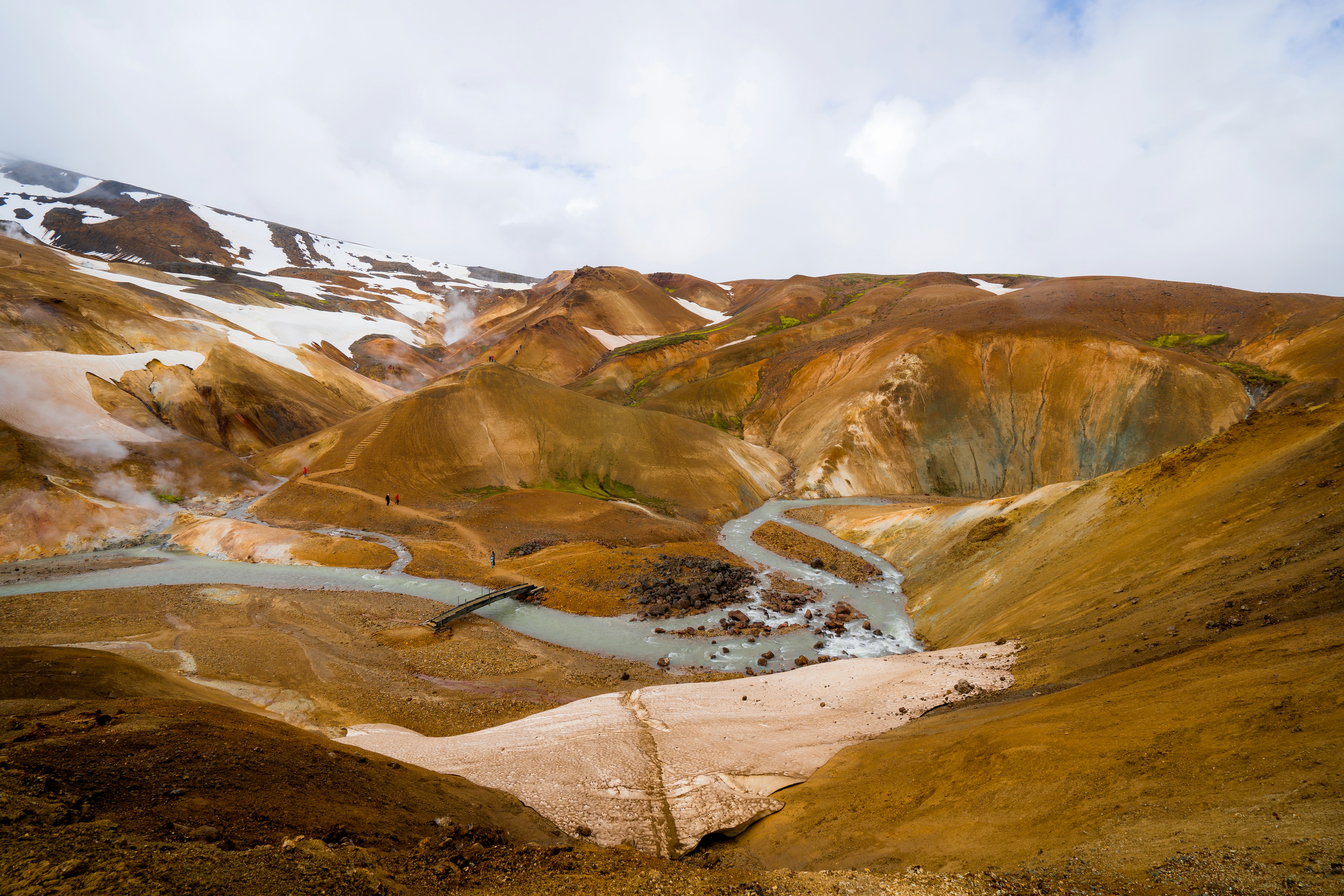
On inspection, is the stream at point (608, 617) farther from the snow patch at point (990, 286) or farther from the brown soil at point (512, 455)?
the snow patch at point (990, 286)

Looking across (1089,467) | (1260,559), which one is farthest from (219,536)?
(1089,467)

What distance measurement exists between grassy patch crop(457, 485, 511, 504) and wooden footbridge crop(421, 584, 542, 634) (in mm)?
14906

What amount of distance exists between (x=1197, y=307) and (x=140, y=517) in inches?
4579

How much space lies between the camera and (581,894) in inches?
266

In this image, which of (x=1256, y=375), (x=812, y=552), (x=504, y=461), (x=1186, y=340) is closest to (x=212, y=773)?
(x=812, y=552)

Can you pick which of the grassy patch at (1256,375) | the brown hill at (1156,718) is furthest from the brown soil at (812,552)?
the grassy patch at (1256,375)

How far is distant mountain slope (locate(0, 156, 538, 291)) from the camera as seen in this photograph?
13875 centimetres

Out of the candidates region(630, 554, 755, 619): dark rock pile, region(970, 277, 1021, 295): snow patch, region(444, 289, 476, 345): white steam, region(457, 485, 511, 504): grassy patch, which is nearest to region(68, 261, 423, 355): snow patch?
region(444, 289, 476, 345): white steam

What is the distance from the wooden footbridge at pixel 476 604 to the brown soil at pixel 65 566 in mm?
19838

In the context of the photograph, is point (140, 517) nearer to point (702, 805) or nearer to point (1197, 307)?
point (702, 805)

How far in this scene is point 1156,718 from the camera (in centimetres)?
851

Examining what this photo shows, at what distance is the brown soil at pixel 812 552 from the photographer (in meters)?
34.9

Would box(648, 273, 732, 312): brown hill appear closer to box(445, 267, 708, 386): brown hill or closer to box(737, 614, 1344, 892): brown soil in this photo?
box(445, 267, 708, 386): brown hill

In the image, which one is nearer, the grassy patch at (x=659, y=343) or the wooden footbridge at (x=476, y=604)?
the wooden footbridge at (x=476, y=604)
